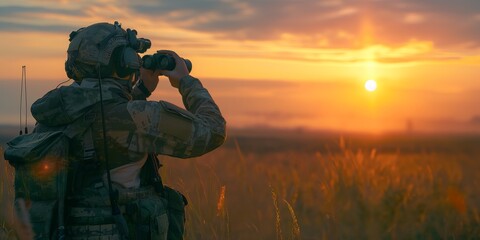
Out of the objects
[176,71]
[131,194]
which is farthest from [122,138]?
[176,71]

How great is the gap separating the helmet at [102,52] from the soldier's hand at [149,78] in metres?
0.23

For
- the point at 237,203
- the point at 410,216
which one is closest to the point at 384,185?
the point at 410,216

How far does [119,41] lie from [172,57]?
33 centimetres

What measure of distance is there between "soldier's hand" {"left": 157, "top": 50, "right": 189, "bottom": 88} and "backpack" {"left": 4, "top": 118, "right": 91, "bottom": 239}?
1.86 ft

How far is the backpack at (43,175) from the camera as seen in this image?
11.5 feet

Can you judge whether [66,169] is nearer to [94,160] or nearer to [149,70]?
[94,160]

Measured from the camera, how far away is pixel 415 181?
29.5 feet

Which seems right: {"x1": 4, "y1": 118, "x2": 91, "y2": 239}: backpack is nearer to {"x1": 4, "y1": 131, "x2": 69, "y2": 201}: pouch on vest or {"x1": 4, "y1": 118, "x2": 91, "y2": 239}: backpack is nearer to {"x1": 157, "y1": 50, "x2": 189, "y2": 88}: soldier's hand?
{"x1": 4, "y1": 131, "x2": 69, "y2": 201}: pouch on vest

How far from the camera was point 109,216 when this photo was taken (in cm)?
366

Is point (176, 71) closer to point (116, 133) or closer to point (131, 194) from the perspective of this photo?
point (116, 133)

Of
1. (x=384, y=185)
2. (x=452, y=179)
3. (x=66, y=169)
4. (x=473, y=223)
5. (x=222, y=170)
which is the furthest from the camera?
(x=222, y=170)

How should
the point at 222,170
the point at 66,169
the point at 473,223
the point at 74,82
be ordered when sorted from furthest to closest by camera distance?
the point at 222,170 → the point at 473,223 → the point at 74,82 → the point at 66,169

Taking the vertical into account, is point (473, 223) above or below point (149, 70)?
below

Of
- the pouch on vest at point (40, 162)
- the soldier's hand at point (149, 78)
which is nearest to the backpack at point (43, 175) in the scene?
the pouch on vest at point (40, 162)
